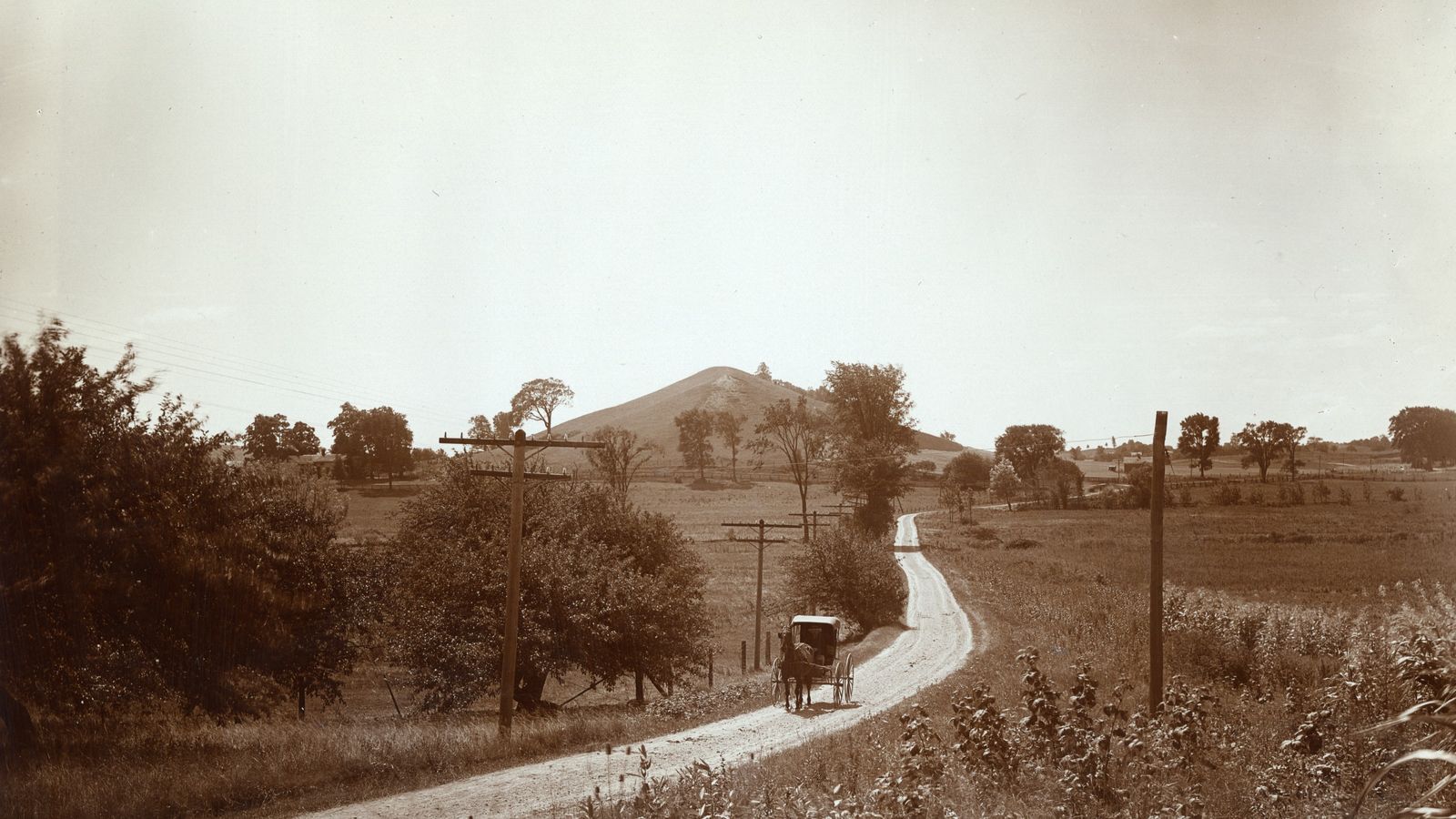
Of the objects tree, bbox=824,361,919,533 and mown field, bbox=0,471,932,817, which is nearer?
mown field, bbox=0,471,932,817

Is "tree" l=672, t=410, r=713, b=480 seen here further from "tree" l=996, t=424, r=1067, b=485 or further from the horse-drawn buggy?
the horse-drawn buggy

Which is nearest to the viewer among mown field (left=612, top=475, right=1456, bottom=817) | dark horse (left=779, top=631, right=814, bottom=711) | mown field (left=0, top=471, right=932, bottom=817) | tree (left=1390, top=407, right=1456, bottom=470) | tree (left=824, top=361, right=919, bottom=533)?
mown field (left=612, top=475, right=1456, bottom=817)

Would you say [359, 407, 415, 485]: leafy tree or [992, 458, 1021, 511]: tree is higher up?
[359, 407, 415, 485]: leafy tree

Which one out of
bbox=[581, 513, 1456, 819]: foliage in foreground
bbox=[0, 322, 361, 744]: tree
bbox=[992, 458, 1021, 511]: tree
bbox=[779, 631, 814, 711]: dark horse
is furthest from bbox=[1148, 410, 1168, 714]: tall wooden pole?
bbox=[992, 458, 1021, 511]: tree

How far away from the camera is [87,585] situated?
15.9 m

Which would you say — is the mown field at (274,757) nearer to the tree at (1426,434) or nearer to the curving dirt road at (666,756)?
the curving dirt road at (666,756)

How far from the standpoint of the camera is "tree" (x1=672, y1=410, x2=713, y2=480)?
417ft

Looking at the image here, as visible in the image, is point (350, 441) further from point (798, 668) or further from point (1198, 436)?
point (1198, 436)

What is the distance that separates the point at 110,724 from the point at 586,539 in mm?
15656

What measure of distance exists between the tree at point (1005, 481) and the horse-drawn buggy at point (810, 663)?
9727 centimetres

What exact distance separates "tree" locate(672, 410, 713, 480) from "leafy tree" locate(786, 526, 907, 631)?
79.3m

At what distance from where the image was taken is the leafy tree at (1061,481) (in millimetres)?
108750

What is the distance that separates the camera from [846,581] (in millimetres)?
44688

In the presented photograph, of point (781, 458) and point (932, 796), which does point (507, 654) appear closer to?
point (932, 796)
